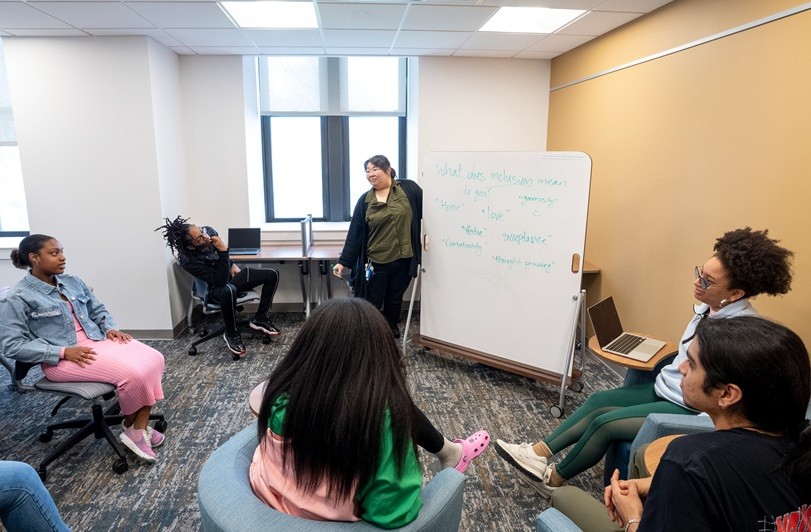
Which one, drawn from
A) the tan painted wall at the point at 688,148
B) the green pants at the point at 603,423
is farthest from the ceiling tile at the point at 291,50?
the green pants at the point at 603,423

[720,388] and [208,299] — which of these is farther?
[208,299]

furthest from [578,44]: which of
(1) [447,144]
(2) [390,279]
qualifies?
(2) [390,279]

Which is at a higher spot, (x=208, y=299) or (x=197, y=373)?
(x=208, y=299)

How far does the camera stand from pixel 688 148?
8.31 feet

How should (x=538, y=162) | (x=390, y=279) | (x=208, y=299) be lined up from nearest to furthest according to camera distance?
(x=538, y=162) → (x=390, y=279) → (x=208, y=299)

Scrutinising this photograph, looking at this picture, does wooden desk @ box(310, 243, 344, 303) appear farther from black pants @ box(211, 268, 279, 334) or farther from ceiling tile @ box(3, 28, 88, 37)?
ceiling tile @ box(3, 28, 88, 37)

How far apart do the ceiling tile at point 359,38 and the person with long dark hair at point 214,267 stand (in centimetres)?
169

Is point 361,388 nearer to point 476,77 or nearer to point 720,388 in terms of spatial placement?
point 720,388

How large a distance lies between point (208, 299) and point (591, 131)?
3.13 m

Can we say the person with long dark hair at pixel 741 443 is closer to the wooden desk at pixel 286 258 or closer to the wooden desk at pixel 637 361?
the wooden desk at pixel 637 361

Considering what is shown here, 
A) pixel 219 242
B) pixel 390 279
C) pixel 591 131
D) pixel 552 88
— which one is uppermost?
pixel 552 88

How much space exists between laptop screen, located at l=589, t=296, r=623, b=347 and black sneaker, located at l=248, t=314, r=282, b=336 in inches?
101

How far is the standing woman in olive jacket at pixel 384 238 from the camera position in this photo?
318cm

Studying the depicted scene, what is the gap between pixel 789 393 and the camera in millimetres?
907
